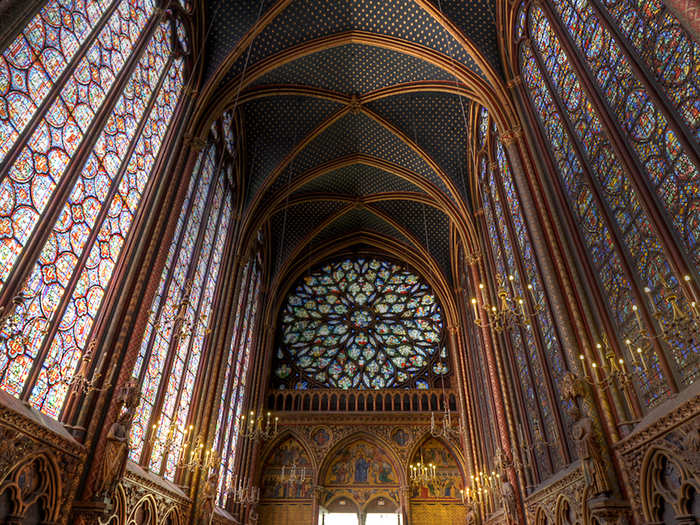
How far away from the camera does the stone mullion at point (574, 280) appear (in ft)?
27.2

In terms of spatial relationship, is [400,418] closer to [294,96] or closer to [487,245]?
[487,245]

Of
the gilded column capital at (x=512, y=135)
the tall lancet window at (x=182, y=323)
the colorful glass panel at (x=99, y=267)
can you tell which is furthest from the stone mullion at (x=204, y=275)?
the gilded column capital at (x=512, y=135)

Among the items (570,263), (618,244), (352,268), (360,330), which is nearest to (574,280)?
(570,263)

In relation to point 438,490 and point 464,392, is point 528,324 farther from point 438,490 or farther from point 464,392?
point 438,490

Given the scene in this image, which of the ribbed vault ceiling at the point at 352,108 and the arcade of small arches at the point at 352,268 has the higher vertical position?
the ribbed vault ceiling at the point at 352,108

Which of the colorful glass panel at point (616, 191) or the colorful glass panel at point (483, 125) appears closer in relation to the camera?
the colorful glass panel at point (616, 191)

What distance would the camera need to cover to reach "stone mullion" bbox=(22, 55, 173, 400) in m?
7.68

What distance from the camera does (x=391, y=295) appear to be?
25578 millimetres

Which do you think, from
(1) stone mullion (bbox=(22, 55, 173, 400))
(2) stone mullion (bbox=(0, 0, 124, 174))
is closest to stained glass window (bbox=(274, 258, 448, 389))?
(1) stone mullion (bbox=(22, 55, 173, 400))

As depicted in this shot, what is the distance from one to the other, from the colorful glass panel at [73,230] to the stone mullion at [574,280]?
8.71m

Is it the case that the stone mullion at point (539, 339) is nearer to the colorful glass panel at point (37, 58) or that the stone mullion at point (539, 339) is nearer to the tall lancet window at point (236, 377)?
the tall lancet window at point (236, 377)

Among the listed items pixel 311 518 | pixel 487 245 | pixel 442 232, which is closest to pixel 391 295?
pixel 442 232

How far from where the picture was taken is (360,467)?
21.0 metres

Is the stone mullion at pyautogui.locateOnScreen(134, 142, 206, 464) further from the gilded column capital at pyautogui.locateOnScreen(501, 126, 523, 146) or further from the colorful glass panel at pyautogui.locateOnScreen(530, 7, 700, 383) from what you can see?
the colorful glass panel at pyautogui.locateOnScreen(530, 7, 700, 383)
